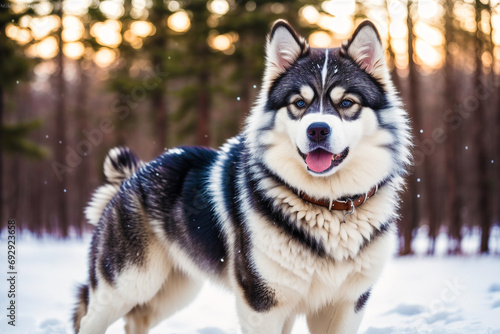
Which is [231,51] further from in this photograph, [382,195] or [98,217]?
[382,195]

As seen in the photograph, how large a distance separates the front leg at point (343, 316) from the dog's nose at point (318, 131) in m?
1.19

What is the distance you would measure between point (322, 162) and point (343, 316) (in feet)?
3.71

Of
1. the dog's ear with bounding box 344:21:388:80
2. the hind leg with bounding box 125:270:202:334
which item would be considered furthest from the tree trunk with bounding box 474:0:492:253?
the hind leg with bounding box 125:270:202:334

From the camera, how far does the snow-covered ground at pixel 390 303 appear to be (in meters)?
4.48

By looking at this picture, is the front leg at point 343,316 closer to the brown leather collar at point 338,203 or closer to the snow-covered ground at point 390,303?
the brown leather collar at point 338,203

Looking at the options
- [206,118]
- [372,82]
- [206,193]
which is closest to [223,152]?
[206,193]

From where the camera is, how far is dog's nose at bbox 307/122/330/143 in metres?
2.60

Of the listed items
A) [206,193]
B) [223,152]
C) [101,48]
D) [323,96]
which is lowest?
[206,193]

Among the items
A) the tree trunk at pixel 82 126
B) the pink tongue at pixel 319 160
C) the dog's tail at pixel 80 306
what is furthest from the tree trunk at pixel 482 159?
the tree trunk at pixel 82 126

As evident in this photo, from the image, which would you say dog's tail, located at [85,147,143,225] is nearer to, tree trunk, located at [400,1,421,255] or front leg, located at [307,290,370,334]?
front leg, located at [307,290,370,334]

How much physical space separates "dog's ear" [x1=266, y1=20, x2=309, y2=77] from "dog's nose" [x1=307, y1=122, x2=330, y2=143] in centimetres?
72

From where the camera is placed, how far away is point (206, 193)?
3.41 m

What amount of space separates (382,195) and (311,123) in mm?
846

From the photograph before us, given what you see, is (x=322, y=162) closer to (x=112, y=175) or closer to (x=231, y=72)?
(x=112, y=175)
